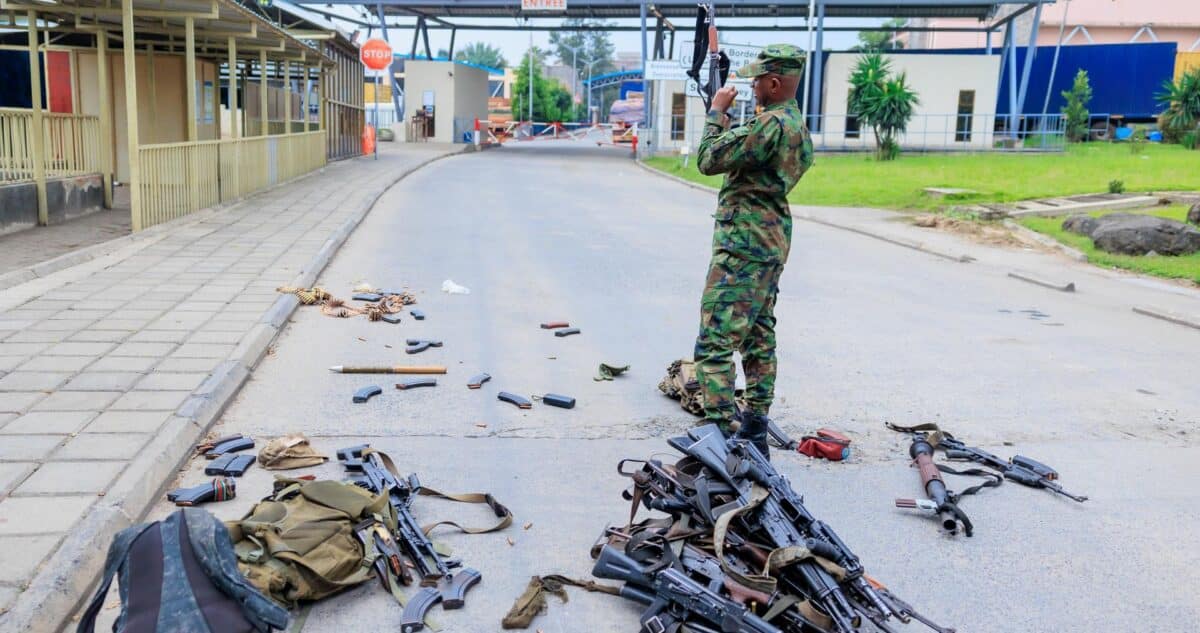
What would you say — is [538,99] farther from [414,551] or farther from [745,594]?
[745,594]

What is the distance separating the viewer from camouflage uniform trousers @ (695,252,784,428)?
5281 millimetres

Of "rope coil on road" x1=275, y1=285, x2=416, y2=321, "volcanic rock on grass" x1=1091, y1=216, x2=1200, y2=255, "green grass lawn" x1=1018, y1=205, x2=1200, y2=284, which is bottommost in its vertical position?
"rope coil on road" x1=275, y1=285, x2=416, y2=321

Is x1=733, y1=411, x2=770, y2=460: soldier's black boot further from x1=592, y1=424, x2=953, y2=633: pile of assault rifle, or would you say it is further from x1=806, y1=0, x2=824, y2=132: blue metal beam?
x1=806, y1=0, x2=824, y2=132: blue metal beam

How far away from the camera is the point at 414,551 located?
13.3ft

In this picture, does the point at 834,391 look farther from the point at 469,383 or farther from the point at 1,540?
the point at 1,540

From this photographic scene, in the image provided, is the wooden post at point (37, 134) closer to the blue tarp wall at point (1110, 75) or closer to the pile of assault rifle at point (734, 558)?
the pile of assault rifle at point (734, 558)

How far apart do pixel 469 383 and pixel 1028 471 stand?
350 cm

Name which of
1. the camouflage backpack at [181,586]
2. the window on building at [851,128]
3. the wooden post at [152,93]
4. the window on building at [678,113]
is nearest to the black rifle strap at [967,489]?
the camouflage backpack at [181,586]

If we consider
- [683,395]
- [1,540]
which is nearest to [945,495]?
[683,395]

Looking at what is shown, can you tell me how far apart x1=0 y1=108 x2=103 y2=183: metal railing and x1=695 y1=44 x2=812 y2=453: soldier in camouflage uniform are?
36.7 ft

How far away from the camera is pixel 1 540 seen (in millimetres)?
3871

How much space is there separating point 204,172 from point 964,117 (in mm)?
34148

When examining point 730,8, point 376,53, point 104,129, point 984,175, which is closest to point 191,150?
point 104,129

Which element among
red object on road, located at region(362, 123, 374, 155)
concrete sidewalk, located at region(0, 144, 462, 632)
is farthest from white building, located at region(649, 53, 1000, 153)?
concrete sidewalk, located at region(0, 144, 462, 632)
